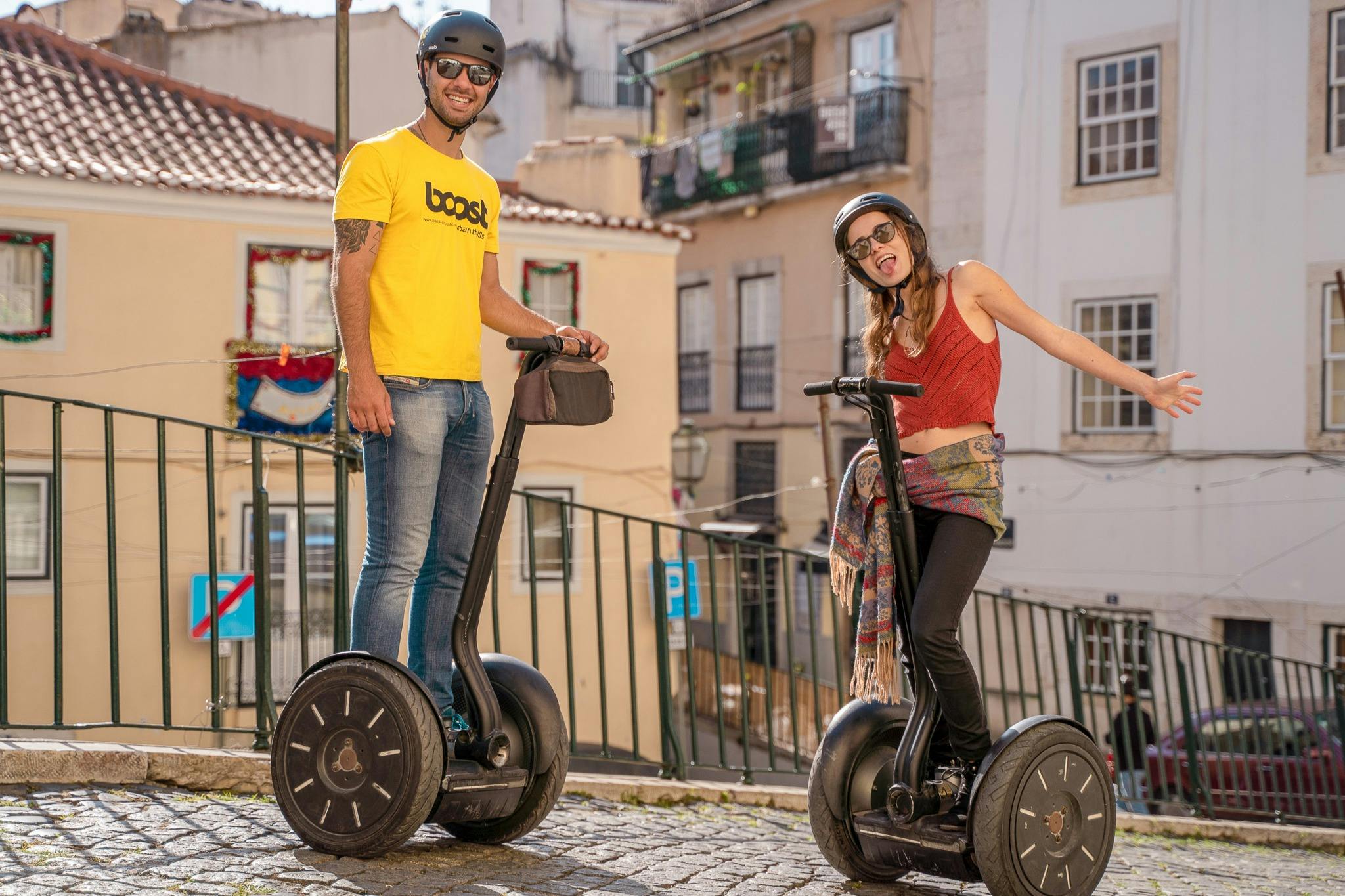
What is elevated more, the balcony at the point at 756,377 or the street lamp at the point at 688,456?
the balcony at the point at 756,377

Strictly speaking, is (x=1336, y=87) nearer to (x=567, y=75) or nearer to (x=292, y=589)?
(x=292, y=589)

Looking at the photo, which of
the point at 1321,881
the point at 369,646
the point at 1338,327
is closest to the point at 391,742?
the point at 369,646

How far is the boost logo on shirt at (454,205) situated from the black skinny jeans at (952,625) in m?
1.35

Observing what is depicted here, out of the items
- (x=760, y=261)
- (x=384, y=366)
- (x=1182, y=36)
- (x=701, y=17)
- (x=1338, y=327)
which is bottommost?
(x=384, y=366)

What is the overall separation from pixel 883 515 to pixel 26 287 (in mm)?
14389

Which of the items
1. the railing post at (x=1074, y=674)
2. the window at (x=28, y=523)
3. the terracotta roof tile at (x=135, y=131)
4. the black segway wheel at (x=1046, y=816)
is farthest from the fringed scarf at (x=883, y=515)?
the window at (x=28, y=523)

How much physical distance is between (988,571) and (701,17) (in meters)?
11.1

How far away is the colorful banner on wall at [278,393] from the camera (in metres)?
16.6

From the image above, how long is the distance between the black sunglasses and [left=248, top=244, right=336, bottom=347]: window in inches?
528

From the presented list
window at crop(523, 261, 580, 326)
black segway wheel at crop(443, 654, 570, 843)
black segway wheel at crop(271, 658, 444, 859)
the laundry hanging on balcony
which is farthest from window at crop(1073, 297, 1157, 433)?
black segway wheel at crop(271, 658, 444, 859)

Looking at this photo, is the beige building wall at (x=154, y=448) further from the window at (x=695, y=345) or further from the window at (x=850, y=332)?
the window at (x=695, y=345)

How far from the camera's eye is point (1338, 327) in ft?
55.7

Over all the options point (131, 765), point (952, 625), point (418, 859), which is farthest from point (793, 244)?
point (418, 859)

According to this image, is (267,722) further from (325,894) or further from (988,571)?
(988,571)
